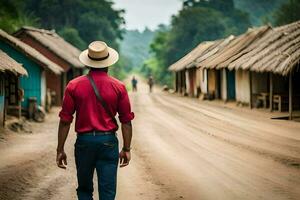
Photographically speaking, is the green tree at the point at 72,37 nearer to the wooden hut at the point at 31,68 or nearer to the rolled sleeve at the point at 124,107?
the wooden hut at the point at 31,68

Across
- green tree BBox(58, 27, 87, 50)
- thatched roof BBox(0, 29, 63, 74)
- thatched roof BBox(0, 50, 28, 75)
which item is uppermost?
green tree BBox(58, 27, 87, 50)

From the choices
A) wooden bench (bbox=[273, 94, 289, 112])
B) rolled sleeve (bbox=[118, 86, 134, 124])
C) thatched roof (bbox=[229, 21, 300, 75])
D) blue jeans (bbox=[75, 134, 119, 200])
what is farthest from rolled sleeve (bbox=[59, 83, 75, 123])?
wooden bench (bbox=[273, 94, 289, 112])

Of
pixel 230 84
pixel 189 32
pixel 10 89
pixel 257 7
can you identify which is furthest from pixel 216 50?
pixel 257 7

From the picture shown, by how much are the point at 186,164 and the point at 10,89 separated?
37.3 ft

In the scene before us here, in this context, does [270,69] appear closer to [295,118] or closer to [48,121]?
[295,118]

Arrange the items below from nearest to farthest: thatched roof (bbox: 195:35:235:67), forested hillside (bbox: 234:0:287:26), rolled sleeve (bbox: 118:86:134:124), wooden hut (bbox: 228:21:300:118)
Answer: rolled sleeve (bbox: 118:86:134:124) → wooden hut (bbox: 228:21:300:118) → thatched roof (bbox: 195:35:235:67) → forested hillside (bbox: 234:0:287:26)

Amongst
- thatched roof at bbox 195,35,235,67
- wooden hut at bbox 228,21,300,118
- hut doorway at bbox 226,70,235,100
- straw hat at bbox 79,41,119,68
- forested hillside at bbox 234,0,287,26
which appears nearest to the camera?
straw hat at bbox 79,41,119,68

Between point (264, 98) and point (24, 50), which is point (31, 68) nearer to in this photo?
point (24, 50)

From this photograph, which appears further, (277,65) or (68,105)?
(277,65)

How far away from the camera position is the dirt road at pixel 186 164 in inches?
330

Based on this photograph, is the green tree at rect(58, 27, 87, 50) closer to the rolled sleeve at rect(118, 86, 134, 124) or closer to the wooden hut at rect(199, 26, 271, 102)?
the wooden hut at rect(199, 26, 271, 102)

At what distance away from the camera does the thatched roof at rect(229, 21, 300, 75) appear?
64.3 ft

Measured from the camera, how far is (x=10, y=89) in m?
20.5

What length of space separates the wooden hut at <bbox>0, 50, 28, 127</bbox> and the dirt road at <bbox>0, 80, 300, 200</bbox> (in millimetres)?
1273
